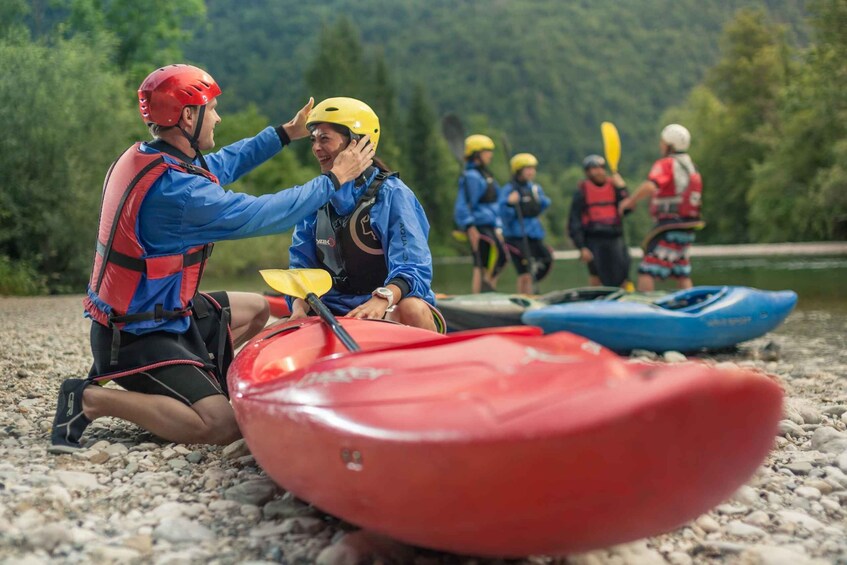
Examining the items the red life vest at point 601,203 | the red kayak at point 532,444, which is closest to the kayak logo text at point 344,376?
the red kayak at point 532,444

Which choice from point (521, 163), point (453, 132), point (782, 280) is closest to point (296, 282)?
point (521, 163)

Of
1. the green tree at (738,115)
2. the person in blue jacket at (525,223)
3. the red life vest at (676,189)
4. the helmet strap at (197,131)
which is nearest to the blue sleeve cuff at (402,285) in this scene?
the helmet strap at (197,131)

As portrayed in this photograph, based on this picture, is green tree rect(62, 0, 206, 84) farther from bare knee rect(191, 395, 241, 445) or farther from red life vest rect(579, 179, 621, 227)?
bare knee rect(191, 395, 241, 445)

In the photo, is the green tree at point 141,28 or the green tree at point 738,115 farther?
the green tree at point 738,115

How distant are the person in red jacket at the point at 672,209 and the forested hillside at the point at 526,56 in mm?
61595

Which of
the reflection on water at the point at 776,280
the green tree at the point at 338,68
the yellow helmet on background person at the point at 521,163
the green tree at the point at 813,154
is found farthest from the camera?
the green tree at the point at 338,68

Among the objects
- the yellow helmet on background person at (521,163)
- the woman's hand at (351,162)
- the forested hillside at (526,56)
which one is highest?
the forested hillside at (526,56)

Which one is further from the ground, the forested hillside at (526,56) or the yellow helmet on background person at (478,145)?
the forested hillside at (526,56)

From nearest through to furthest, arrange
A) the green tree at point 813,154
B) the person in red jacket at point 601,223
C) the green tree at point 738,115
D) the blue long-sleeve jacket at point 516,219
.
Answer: the person in red jacket at point 601,223
the blue long-sleeve jacket at point 516,219
the green tree at point 813,154
the green tree at point 738,115

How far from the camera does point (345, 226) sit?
13.0 feet

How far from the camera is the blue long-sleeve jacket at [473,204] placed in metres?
10.2

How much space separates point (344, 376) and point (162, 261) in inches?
54.9

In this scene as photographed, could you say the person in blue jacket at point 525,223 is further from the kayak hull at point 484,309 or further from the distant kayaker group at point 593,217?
the kayak hull at point 484,309

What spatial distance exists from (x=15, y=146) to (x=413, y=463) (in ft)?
43.8
